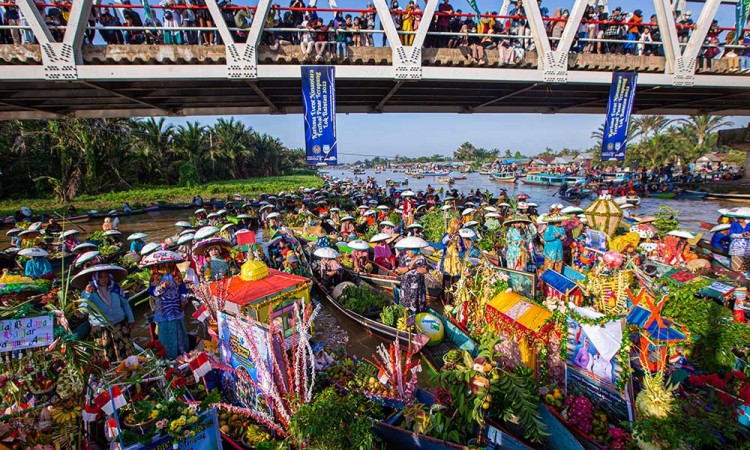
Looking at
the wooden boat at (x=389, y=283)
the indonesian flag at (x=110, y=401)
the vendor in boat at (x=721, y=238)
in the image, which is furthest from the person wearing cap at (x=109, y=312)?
the vendor in boat at (x=721, y=238)

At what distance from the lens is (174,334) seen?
5973 mm

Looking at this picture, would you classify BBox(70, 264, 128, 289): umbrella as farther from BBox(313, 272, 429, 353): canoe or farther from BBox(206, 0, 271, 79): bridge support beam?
BBox(206, 0, 271, 79): bridge support beam

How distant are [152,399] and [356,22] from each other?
12021mm

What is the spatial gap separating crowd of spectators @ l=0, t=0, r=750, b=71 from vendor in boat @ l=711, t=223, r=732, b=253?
641cm

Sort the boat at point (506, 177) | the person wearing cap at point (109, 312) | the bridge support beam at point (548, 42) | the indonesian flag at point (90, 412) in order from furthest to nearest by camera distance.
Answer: the boat at point (506, 177) < the bridge support beam at point (548, 42) < the person wearing cap at point (109, 312) < the indonesian flag at point (90, 412)

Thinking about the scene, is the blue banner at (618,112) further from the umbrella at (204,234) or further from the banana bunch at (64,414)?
the banana bunch at (64,414)

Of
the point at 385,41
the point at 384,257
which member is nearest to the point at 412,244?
the point at 384,257

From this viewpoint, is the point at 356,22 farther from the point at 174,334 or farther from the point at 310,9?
the point at 174,334

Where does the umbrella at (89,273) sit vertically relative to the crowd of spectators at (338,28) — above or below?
below

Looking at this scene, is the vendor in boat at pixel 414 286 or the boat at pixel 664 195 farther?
the boat at pixel 664 195

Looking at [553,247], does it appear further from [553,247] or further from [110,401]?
[110,401]

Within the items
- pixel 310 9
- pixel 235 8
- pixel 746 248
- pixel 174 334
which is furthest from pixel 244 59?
pixel 746 248

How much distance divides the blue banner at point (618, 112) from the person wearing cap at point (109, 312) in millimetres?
14487

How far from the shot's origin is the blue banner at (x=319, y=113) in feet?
35.0
